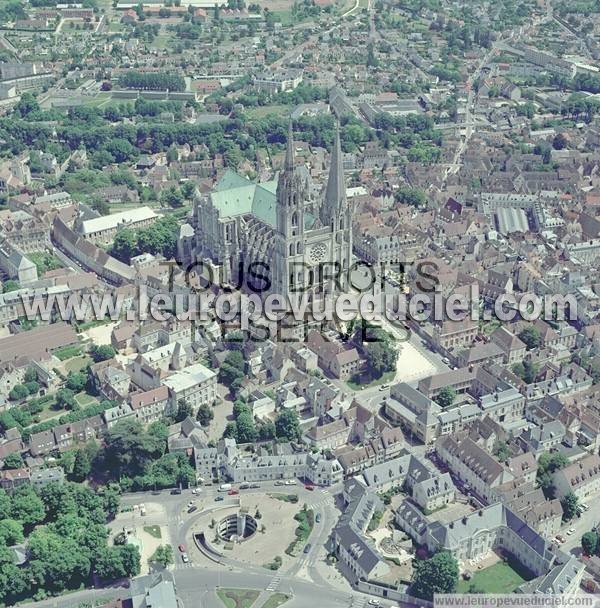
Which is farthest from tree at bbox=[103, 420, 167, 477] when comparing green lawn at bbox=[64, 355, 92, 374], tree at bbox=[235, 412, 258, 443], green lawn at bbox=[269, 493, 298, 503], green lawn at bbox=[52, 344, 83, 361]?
green lawn at bbox=[52, 344, 83, 361]

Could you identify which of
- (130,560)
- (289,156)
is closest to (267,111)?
(289,156)

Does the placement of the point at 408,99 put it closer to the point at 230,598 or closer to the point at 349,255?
the point at 349,255

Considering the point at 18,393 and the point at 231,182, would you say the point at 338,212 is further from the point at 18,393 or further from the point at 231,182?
the point at 18,393

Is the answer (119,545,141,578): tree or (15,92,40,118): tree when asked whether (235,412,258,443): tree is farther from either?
(15,92,40,118): tree

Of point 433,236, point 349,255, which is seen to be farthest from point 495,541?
point 433,236

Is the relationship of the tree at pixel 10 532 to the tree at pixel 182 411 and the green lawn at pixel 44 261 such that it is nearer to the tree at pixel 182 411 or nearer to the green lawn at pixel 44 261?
the tree at pixel 182 411
